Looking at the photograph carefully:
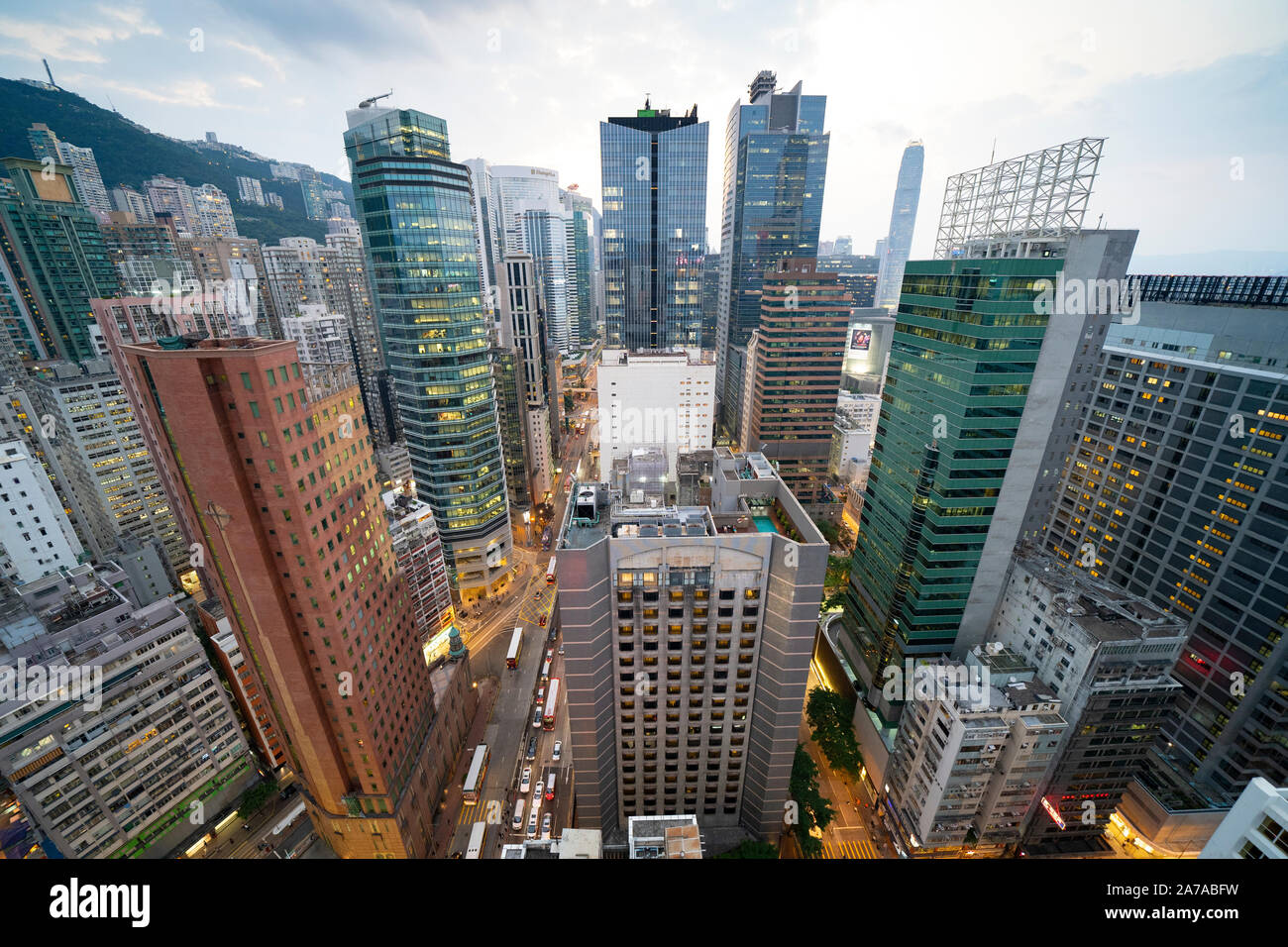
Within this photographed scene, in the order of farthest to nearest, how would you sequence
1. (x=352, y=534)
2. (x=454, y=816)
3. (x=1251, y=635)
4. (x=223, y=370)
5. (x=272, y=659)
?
(x=454, y=816) → (x=1251, y=635) → (x=352, y=534) → (x=272, y=659) → (x=223, y=370)

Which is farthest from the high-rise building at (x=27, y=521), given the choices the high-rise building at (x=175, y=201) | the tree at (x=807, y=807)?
the high-rise building at (x=175, y=201)

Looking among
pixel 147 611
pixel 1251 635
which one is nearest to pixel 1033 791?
pixel 1251 635

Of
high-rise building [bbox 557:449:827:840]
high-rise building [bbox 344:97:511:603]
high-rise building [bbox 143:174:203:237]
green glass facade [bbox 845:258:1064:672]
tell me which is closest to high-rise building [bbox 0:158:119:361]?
high-rise building [bbox 143:174:203:237]

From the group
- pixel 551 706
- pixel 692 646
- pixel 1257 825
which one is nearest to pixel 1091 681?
pixel 1257 825

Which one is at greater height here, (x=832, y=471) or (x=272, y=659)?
(x=272, y=659)

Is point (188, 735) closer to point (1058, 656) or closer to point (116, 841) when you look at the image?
point (116, 841)

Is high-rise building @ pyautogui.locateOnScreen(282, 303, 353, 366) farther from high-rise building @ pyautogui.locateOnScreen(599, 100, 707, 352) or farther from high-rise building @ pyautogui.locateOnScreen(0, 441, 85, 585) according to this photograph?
high-rise building @ pyautogui.locateOnScreen(599, 100, 707, 352)
